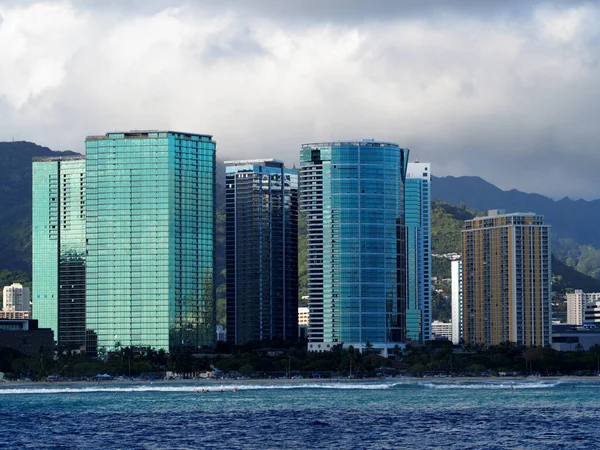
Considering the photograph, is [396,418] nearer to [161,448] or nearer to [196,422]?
[196,422]

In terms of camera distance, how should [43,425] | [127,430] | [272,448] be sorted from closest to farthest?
1. [272,448]
2. [127,430]
3. [43,425]

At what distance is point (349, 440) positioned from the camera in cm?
16062

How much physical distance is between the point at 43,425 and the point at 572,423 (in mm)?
78373

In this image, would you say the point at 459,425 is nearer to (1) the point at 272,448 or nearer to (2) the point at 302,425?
(2) the point at 302,425

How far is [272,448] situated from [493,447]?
26.2 m

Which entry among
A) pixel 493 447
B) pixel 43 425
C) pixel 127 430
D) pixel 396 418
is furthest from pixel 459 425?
pixel 43 425

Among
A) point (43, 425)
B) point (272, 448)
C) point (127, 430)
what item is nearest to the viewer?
point (272, 448)

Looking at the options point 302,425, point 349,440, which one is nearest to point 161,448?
point 349,440

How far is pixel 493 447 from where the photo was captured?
151750mm

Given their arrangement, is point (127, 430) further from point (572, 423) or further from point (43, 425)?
point (572, 423)

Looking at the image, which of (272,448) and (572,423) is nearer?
(272,448)

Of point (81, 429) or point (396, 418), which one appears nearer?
point (81, 429)

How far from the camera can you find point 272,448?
151 meters

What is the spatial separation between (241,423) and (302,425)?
409 inches
